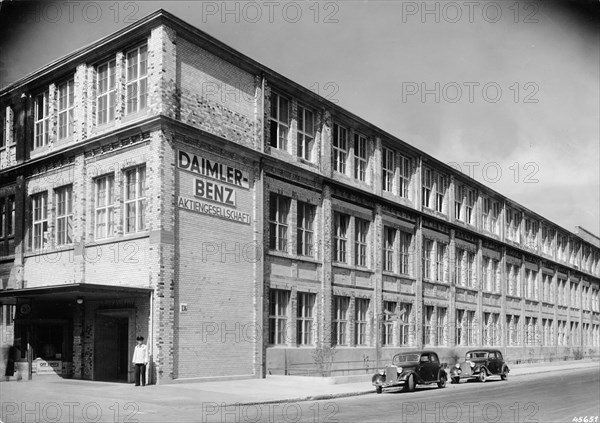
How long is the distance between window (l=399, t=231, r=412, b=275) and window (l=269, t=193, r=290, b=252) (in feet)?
39.6

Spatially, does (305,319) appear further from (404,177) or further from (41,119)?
(41,119)

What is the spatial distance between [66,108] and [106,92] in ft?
9.29

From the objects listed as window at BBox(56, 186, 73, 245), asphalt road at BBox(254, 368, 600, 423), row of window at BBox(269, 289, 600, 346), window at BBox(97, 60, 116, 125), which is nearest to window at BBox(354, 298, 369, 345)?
row of window at BBox(269, 289, 600, 346)

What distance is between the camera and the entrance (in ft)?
85.5

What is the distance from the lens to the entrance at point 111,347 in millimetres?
26061

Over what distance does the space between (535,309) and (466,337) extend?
1628 centimetres

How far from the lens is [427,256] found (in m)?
44.7

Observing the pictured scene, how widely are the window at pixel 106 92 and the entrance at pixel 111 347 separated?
7.69 meters

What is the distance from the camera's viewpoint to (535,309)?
6219 cm

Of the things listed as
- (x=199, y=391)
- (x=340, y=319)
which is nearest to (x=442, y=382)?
(x=340, y=319)

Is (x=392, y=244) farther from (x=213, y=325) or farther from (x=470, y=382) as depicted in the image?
(x=213, y=325)

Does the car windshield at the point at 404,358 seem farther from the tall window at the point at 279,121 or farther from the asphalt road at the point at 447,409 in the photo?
the tall window at the point at 279,121

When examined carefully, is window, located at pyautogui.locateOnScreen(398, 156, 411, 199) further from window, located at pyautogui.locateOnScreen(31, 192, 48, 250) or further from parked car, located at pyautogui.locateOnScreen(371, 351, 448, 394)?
window, located at pyautogui.locateOnScreen(31, 192, 48, 250)

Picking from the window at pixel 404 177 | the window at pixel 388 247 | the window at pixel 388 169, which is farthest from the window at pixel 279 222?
the window at pixel 404 177
